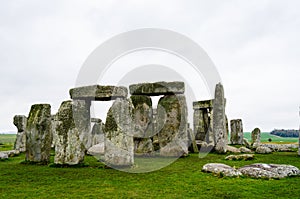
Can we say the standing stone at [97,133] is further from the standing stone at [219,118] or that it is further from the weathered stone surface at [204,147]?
the standing stone at [219,118]

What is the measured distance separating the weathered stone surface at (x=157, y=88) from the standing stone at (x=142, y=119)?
17.3 inches

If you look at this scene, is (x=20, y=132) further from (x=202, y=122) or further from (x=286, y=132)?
(x=286, y=132)

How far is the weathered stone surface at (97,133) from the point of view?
19578mm

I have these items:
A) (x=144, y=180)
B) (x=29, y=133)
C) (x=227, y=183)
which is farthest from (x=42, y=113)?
(x=227, y=183)

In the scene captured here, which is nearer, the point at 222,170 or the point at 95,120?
the point at 222,170

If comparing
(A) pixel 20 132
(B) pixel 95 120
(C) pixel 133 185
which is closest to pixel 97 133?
(B) pixel 95 120

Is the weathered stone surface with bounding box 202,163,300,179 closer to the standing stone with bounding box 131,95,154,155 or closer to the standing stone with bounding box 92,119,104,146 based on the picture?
the standing stone with bounding box 131,95,154,155

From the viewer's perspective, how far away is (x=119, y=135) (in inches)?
404

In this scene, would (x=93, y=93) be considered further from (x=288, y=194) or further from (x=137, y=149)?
(x=288, y=194)

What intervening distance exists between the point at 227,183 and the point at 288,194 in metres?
1.44

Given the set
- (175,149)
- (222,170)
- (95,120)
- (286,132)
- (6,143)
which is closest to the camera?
(222,170)

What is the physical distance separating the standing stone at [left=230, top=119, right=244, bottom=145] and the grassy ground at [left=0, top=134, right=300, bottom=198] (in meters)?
15.1

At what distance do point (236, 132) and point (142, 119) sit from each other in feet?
33.8

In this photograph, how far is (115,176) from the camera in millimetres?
8469
